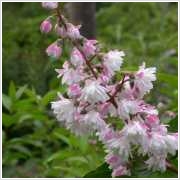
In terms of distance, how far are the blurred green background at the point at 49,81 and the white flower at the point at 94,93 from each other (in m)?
0.24

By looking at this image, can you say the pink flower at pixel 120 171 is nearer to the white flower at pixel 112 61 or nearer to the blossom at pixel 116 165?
the blossom at pixel 116 165

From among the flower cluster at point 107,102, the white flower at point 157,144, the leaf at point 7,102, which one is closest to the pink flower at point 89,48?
the flower cluster at point 107,102

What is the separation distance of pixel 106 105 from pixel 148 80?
0.37 ft

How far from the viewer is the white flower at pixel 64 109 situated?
1334 millimetres

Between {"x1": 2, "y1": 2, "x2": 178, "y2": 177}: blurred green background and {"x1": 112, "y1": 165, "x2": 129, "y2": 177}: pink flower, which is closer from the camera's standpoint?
{"x1": 112, "y1": 165, "x2": 129, "y2": 177}: pink flower

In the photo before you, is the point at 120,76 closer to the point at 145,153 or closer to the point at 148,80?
the point at 148,80

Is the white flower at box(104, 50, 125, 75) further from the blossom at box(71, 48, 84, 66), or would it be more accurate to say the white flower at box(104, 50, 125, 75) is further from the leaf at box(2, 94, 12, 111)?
the leaf at box(2, 94, 12, 111)

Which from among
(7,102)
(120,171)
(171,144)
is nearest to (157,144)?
(171,144)

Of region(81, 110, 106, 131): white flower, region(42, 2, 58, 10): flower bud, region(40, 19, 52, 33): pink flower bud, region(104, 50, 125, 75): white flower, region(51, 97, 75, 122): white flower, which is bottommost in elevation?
region(81, 110, 106, 131): white flower

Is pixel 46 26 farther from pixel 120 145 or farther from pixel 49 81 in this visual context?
pixel 49 81

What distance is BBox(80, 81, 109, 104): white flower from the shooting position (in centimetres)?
127

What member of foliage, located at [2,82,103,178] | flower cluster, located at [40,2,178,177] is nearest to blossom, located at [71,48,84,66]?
flower cluster, located at [40,2,178,177]

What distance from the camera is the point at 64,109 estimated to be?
134 centimetres

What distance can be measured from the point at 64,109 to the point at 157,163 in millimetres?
237
